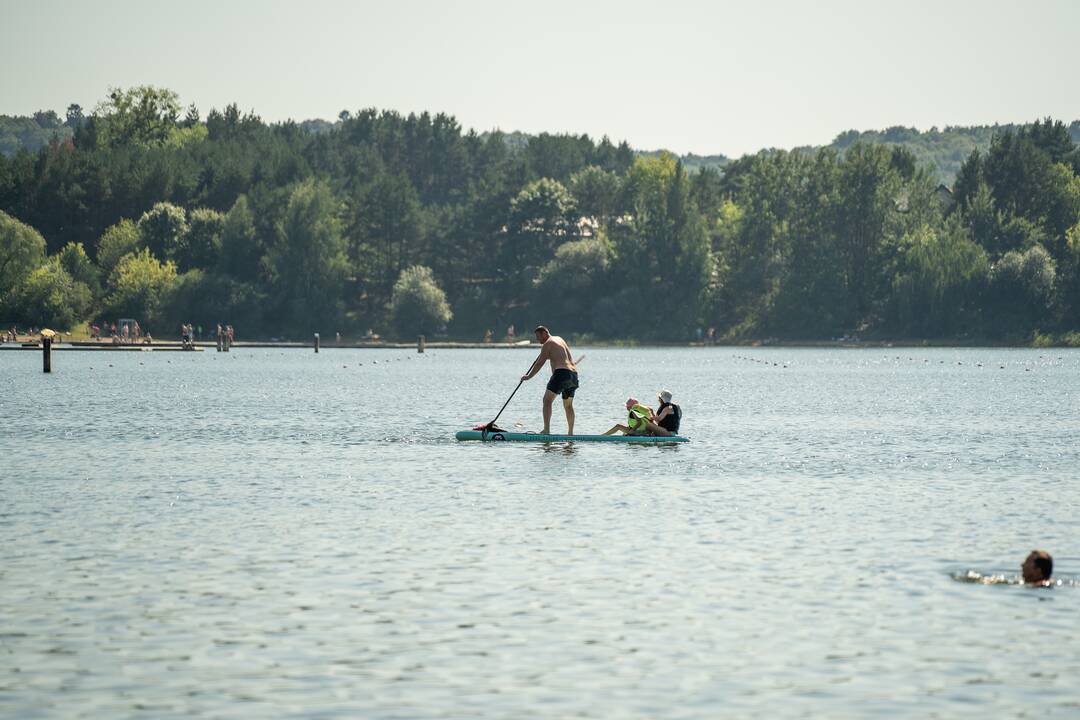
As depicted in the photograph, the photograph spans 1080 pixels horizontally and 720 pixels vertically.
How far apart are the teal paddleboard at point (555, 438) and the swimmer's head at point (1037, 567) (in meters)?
19.6

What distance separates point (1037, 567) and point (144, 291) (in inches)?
5924

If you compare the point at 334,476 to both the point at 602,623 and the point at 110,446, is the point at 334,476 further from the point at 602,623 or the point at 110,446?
the point at 602,623

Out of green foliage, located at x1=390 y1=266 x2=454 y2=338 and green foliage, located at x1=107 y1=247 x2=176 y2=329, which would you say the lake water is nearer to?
green foliage, located at x1=107 y1=247 x2=176 y2=329

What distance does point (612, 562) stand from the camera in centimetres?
2217

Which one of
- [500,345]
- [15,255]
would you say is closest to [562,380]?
[15,255]

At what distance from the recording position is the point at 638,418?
40938 mm

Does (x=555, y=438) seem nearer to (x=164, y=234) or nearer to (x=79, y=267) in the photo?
(x=79, y=267)

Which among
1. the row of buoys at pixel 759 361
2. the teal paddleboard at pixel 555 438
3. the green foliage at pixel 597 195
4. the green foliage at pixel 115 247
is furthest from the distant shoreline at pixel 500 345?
the teal paddleboard at pixel 555 438

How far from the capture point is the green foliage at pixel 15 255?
152 meters

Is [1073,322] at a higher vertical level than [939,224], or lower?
lower

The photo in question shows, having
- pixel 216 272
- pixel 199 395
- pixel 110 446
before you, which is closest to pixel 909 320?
pixel 216 272

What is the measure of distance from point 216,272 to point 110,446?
126437mm

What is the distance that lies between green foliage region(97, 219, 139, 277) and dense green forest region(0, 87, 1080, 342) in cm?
19

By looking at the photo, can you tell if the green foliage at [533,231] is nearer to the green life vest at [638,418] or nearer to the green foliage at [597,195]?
the green foliage at [597,195]
